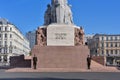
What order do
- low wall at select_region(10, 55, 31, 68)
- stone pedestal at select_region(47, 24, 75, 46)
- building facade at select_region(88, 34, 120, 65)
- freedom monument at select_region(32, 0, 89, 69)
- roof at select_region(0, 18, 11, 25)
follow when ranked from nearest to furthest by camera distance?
freedom monument at select_region(32, 0, 89, 69)
stone pedestal at select_region(47, 24, 75, 46)
low wall at select_region(10, 55, 31, 68)
roof at select_region(0, 18, 11, 25)
building facade at select_region(88, 34, 120, 65)

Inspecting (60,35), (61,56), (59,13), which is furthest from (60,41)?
(59,13)

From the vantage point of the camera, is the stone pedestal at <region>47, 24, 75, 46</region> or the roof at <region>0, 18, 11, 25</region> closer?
the stone pedestal at <region>47, 24, 75, 46</region>

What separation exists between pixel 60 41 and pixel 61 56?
137 inches

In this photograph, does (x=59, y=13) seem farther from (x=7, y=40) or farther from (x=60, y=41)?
(x=7, y=40)

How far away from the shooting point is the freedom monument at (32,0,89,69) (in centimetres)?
4372

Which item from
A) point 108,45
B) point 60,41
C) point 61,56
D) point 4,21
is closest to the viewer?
point 61,56

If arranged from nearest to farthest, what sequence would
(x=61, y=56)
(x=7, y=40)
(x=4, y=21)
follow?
(x=61, y=56) → (x=7, y=40) → (x=4, y=21)

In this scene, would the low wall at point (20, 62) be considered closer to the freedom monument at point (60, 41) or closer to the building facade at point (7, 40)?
the freedom monument at point (60, 41)

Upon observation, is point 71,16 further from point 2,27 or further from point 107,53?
point 107,53

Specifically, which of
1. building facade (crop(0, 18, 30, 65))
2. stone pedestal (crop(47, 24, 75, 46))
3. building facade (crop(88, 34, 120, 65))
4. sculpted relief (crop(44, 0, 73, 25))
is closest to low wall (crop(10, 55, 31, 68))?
stone pedestal (crop(47, 24, 75, 46))

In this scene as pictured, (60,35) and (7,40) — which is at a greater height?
(7,40)

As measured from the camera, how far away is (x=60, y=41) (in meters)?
46.9

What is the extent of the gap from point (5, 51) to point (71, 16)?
89.6 m

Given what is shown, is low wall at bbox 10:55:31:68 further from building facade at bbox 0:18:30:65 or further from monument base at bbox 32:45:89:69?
building facade at bbox 0:18:30:65
